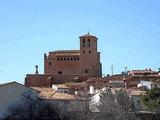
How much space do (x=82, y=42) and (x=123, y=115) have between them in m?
43.9

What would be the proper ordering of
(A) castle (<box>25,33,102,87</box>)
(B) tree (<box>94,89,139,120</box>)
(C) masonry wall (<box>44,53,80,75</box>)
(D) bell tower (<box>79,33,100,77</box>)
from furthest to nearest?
(C) masonry wall (<box>44,53,80,75</box>), (A) castle (<box>25,33,102,87</box>), (D) bell tower (<box>79,33,100,77</box>), (B) tree (<box>94,89,139,120</box>)

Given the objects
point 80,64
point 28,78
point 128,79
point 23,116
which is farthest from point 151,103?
point 80,64

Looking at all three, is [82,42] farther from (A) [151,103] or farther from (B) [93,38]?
(A) [151,103]

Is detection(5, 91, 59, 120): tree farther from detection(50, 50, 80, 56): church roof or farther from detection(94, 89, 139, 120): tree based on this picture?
detection(50, 50, 80, 56): church roof

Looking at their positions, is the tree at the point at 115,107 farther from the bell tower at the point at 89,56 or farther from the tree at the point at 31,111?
the bell tower at the point at 89,56

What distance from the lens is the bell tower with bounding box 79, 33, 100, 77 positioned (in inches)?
3189

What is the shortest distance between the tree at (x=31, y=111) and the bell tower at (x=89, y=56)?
36.1 metres

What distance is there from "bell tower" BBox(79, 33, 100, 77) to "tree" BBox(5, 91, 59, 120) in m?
36.1

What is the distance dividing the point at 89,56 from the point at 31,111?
135 feet

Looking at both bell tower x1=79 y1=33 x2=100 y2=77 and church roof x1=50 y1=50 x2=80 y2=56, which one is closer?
bell tower x1=79 y1=33 x2=100 y2=77

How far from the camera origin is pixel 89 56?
8300 cm

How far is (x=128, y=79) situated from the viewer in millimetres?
72062

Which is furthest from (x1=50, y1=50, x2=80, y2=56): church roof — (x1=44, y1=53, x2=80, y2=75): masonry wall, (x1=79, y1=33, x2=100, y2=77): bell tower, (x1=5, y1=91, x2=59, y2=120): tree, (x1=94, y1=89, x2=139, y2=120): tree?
(x1=5, y1=91, x2=59, y2=120): tree

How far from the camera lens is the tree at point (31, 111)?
42.2 m
